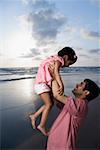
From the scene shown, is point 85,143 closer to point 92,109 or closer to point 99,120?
point 99,120

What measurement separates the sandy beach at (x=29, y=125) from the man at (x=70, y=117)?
0.93 ft

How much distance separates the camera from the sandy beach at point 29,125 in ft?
5.33

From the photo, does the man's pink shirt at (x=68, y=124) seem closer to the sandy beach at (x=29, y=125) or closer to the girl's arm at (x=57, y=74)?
the girl's arm at (x=57, y=74)

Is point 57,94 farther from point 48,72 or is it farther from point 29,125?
point 29,125

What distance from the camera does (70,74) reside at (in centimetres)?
165

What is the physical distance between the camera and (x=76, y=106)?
1.16 meters

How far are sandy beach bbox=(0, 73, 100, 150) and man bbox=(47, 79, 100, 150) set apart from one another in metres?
0.28

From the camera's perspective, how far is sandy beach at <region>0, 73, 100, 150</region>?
1626 millimetres

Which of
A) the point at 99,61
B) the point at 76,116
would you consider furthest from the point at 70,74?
the point at 76,116

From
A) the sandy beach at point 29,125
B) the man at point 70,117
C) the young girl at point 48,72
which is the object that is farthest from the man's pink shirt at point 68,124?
the sandy beach at point 29,125

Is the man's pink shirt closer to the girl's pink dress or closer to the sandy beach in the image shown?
the girl's pink dress

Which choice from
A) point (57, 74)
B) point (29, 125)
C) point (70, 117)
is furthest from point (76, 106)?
point (29, 125)

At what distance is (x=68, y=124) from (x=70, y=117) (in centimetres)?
3

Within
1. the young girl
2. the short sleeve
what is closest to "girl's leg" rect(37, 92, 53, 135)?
the young girl
